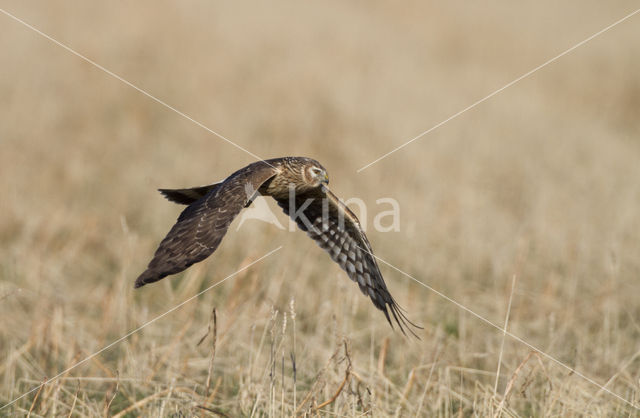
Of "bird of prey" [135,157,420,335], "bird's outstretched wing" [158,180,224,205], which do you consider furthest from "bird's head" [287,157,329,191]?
"bird's outstretched wing" [158,180,224,205]

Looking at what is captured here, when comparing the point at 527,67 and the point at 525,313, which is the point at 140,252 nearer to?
the point at 525,313

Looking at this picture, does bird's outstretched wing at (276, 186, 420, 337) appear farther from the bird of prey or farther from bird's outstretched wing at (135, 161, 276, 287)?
bird's outstretched wing at (135, 161, 276, 287)

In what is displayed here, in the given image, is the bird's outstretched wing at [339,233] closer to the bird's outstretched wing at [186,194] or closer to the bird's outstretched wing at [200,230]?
the bird's outstretched wing at [186,194]

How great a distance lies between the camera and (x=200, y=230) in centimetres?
363

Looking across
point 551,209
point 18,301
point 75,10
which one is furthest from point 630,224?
point 75,10

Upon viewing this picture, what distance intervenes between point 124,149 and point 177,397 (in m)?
6.41

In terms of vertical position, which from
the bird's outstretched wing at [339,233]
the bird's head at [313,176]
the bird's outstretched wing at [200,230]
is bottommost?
the bird's outstretched wing at [339,233]

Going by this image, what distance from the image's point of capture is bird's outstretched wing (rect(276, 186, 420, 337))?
5129 millimetres

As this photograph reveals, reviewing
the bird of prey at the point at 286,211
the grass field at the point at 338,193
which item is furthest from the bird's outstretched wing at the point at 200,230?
the grass field at the point at 338,193

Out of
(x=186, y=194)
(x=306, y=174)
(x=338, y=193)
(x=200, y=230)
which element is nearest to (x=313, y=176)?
(x=306, y=174)

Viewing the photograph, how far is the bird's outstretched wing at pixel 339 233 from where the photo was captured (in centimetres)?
513

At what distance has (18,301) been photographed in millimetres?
6707

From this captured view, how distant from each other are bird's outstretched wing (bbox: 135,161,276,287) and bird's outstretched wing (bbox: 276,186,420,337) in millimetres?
1173

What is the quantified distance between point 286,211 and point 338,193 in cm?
402
